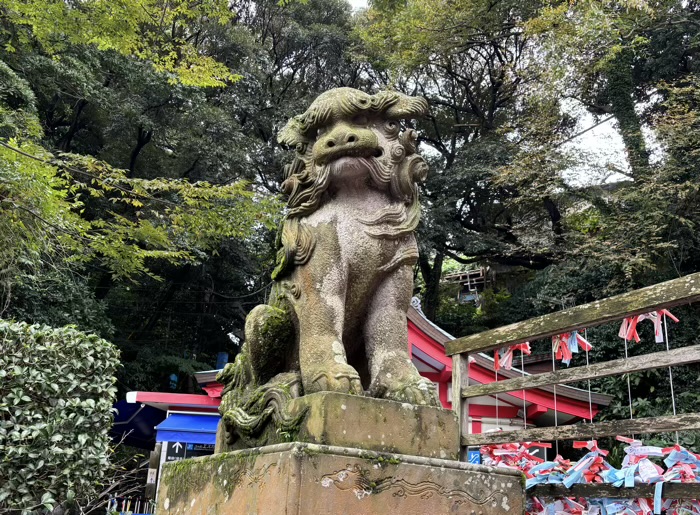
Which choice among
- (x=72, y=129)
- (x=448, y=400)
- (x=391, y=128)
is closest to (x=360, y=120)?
(x=391, y=128)

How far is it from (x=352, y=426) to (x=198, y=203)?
18.5 feet

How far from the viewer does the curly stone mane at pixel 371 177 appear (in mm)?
2584

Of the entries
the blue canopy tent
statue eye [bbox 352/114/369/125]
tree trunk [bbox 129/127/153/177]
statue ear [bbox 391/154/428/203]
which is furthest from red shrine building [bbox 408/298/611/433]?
tree trunk [bbox 129/127/153/177]

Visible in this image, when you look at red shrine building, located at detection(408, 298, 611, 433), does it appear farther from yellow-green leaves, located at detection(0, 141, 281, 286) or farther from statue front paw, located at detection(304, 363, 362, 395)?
statue front paw, located at detection(304, 363, 362, 395)

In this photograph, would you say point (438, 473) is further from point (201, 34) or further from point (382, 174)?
point (201, 34)

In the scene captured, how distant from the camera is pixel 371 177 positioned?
263 cm

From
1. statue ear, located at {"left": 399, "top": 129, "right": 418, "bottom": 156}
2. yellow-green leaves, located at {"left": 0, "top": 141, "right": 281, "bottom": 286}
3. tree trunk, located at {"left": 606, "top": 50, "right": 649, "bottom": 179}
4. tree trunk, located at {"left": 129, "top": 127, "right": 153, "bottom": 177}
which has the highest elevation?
tree trunk, located at {"left": 606, "top": 50, "right": 649, "bottom": 179}

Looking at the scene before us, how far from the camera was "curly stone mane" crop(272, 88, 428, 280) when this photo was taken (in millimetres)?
2584

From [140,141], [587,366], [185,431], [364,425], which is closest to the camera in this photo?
[364,425]

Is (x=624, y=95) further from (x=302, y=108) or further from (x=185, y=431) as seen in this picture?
(x=185, y=431)

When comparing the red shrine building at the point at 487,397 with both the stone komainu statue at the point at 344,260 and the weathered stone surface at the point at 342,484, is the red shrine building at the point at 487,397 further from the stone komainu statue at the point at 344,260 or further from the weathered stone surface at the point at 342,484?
the weathered stone surface at the point at 342,484

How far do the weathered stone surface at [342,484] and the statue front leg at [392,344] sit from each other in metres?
0.29

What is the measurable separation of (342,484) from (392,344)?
2.32 ft

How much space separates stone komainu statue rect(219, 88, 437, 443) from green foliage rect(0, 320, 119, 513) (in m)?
3.30
